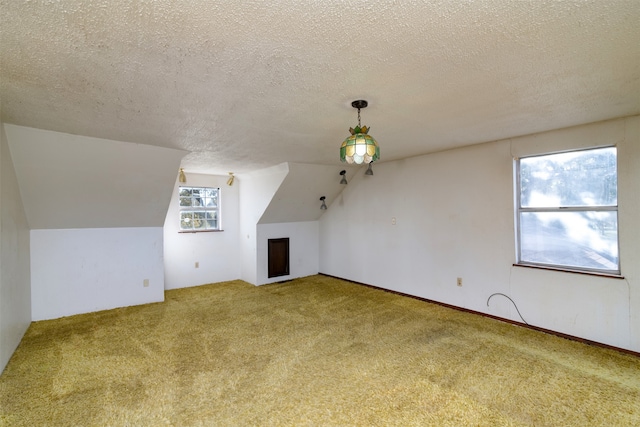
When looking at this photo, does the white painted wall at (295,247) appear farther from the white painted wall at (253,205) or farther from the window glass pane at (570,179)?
the window glass pane at (570,179)

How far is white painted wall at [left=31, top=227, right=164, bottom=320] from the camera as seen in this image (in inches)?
150

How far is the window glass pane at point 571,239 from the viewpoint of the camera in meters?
2.98

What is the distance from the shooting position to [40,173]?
10.8 ft

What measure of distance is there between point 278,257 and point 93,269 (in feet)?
9.25

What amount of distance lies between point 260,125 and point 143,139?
1.38 meters

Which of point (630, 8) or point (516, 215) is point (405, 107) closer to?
point (630, 8)

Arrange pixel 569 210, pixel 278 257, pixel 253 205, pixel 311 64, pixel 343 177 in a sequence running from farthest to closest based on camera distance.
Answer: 1. pixel 278 257
2. pixel 253 205
3. pixel 343 177
4. pixel 569 210
5. pixel 311 64

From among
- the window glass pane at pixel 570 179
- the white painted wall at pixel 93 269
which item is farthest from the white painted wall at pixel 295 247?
the window glass pane at pixel 570 179

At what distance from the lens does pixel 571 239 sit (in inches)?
127

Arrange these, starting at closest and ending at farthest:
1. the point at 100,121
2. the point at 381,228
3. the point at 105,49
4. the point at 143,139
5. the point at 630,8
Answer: the point at 630,8 → the point at 105,49 → the point at 100,121 → the point at 143,139 → the point at 381,228

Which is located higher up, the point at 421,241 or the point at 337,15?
the point at 337,15

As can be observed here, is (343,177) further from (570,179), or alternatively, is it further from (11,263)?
(11,263)

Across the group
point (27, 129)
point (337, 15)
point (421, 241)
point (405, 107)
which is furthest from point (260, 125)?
point (421, 241)

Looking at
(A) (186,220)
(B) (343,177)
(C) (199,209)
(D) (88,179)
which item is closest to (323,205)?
(B) (343,177)
